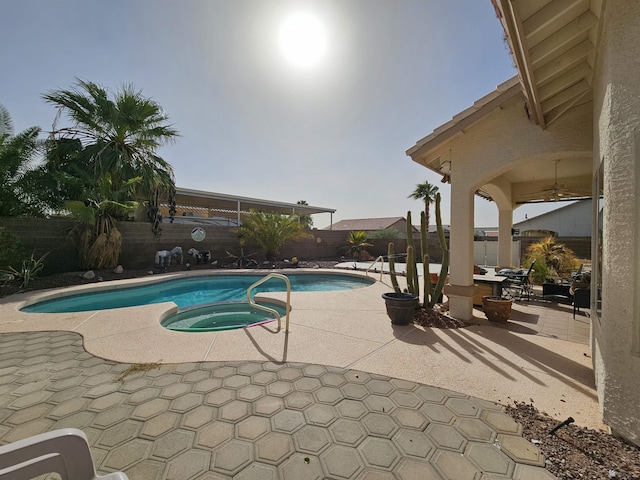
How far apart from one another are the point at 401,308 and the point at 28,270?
445 inches

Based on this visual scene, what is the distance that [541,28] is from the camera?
2.68 meters

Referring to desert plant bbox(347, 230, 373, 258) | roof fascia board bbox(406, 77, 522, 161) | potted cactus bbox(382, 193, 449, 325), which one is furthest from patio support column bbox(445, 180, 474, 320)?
desert plant bbox(347, 230, 373, 258)

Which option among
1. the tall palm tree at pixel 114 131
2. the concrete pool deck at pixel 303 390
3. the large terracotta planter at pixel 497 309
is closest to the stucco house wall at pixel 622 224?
the concrete pool deck at pixel 303 390

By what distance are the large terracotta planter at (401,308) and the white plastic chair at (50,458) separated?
444 cm

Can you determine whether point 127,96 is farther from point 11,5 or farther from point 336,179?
point 336,179

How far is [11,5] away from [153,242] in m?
8.39

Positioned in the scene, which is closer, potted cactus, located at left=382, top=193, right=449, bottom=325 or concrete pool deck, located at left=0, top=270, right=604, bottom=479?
concrete pool deck, located at left=0, top=270, right=604, bottom=479

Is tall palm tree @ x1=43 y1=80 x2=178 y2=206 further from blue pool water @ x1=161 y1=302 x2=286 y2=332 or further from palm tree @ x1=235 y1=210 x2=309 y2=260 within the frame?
blue pool water @ x1=161 y1=302 x2=286 y2=332

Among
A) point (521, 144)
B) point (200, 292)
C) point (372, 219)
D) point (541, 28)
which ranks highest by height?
point (372, 219)

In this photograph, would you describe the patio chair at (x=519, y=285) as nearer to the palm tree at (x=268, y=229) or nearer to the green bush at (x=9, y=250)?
the palm tree at (x=268, y=229)

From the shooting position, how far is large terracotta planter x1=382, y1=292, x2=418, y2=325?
16.3 ft

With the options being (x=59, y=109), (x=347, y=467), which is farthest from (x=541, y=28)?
(x=59, y=109)

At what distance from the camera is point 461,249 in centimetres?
539

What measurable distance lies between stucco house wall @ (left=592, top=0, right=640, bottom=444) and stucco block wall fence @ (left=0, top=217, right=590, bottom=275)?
14294mm
